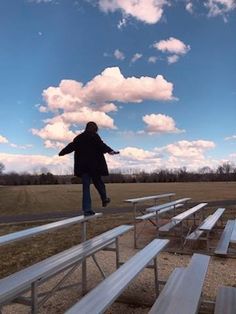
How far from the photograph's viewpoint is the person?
6.10m

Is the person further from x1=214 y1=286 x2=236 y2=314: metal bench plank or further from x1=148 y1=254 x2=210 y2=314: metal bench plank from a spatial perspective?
x1=214 y1=286 x2=236 y2=314: metal bench plank

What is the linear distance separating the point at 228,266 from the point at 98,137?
10.1 feet

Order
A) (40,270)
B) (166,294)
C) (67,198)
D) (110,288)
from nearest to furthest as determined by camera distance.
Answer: (110,288), (166,294), (40,270), (67,198)

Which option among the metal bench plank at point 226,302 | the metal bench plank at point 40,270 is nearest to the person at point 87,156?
the metal bench plank at point 40,270

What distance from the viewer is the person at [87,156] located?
6098 mm

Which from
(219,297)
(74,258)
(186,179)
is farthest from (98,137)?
(186,179)

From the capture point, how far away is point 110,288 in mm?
3217

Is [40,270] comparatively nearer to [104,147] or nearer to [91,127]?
[104,147]

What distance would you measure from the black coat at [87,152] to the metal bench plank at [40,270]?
48.5 inches

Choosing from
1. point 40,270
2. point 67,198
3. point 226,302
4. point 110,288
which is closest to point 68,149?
point 40,270

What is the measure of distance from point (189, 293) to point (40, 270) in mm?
1365

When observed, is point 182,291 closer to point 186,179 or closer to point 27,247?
point 27,247

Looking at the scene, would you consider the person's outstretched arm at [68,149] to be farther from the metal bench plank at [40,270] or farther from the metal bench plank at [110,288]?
the metal bench plank at [110,288]

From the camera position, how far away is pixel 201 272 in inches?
153
